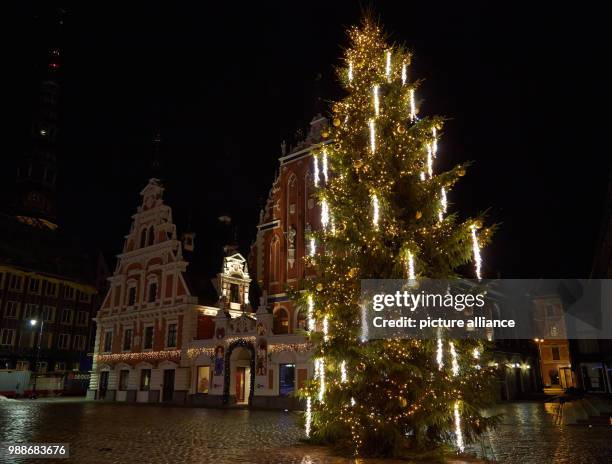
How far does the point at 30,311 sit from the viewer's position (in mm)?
56562

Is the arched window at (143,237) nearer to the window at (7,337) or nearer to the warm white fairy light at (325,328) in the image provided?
the window at (7,337)

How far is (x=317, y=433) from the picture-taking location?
41.3 feet

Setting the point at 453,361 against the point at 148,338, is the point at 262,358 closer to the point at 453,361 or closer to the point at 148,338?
the point at 148,338

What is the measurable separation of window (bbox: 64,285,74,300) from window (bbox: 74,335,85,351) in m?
4.91

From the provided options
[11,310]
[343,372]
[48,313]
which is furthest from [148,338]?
[343,372]

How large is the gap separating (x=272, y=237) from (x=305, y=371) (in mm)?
11329

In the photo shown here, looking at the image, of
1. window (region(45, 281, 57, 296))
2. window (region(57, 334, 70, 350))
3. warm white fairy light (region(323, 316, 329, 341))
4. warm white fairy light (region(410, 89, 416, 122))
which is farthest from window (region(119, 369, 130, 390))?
warm white fairy light (region(410, 89, 416, 122))

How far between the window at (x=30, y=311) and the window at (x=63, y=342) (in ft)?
15.0

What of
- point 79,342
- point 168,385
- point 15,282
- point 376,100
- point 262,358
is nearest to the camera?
point 376,100

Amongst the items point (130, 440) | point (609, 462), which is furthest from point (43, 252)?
point (609, 462)

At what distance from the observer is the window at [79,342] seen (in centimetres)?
6129

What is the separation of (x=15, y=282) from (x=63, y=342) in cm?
933

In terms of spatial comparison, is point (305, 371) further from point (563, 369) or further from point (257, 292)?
point (563, 369)

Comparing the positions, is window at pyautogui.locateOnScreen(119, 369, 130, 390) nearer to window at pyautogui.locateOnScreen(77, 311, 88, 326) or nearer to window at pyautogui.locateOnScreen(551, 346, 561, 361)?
window at pyautogui.locateOnScreen(77, 311, 88, 326)
